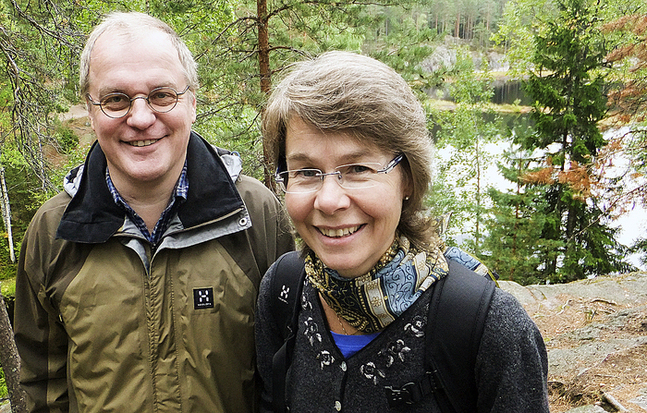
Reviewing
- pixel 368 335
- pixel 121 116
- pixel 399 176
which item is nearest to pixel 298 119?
pixel 399 176

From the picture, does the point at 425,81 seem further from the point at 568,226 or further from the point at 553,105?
the point at 568,226

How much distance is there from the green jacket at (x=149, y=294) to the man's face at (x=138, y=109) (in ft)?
0.56

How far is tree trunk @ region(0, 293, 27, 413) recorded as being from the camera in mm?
4793

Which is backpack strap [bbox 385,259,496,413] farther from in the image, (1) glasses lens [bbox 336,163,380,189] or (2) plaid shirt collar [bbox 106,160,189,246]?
(2) plaid shirt collar [bbox 106,160,189,246]

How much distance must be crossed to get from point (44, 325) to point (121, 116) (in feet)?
3.38

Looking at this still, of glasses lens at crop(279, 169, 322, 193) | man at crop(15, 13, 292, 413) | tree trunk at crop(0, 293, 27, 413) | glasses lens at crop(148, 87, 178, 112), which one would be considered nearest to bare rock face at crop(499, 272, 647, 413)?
man at crop(15, 13, 292, 413)

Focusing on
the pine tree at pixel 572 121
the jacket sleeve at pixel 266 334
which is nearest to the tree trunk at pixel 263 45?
the jacket sleeve at pixel 266 334

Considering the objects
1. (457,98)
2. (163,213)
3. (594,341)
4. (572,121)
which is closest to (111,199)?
(163,213)

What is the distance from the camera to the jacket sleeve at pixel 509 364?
1299 millimetres

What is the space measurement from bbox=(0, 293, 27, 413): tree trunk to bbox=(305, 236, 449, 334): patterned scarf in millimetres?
4680

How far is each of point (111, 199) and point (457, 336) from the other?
4.76ft

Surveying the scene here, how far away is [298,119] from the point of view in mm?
1403

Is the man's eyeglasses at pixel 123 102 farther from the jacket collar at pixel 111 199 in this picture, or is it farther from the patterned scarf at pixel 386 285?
the patterned scarf at pixel 386 285

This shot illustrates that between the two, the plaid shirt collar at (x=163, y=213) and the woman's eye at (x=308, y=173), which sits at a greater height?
the woman's eye at (x=308, y=173)
